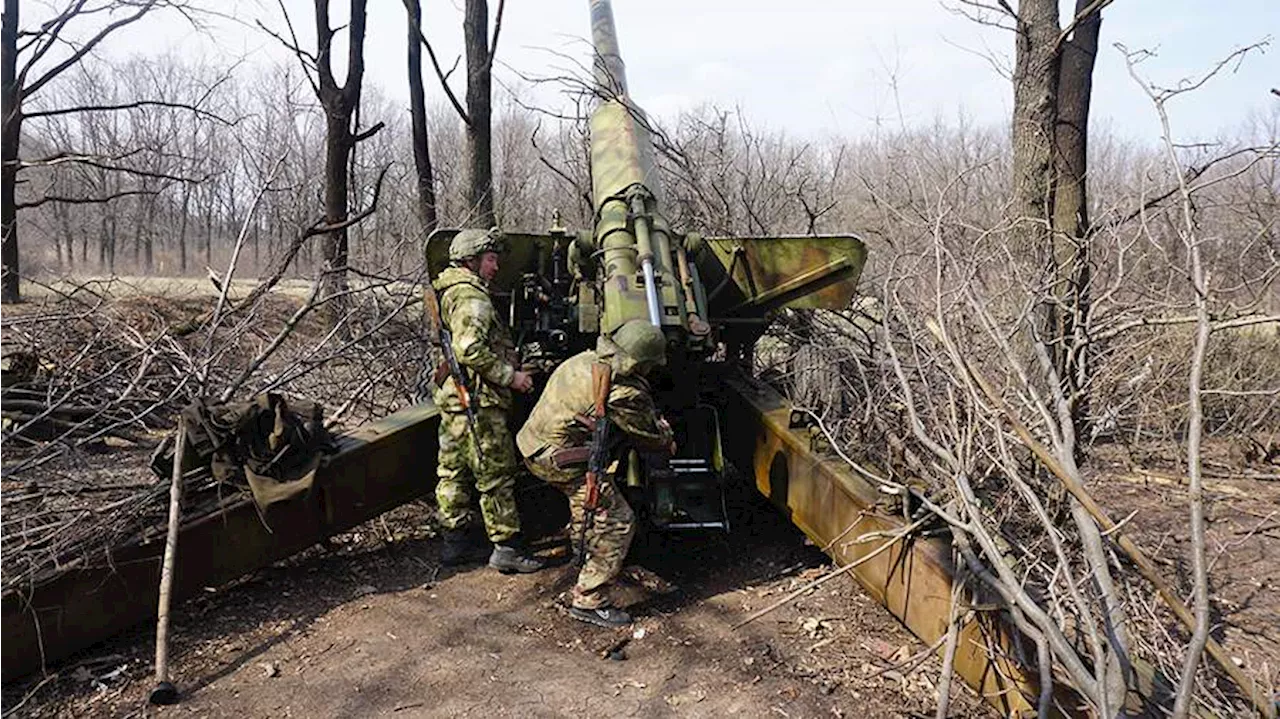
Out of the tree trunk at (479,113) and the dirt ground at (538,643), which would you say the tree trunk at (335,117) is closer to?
the tree trunk at (479,113)

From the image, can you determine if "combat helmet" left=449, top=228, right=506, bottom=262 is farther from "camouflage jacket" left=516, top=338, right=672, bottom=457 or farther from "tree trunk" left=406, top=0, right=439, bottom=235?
"tree trunk" left=406, top=0, right=439, bottom=235

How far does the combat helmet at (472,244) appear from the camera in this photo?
207 inches

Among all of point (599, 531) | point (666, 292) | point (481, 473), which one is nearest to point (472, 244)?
point (666, 292)

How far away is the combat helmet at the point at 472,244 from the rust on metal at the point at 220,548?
35.9 inches

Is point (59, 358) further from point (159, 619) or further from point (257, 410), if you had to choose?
point (159, 619)

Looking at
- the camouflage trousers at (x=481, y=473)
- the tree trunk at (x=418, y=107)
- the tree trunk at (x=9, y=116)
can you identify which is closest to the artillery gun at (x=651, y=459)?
the camouflage trousers at (x=481, y=473)

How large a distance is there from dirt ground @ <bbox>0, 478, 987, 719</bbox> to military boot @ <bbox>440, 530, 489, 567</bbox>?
97 mm

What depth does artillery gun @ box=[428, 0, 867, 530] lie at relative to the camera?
500 centimetres

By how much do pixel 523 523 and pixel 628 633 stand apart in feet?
5.15

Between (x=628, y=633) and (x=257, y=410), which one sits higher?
(x=257, y=410)

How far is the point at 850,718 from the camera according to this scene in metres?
3.54

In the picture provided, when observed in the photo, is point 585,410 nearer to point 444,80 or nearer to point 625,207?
point 625,207

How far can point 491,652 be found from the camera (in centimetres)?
410

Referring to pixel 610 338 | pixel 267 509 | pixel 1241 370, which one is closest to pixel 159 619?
pixel 267 509
